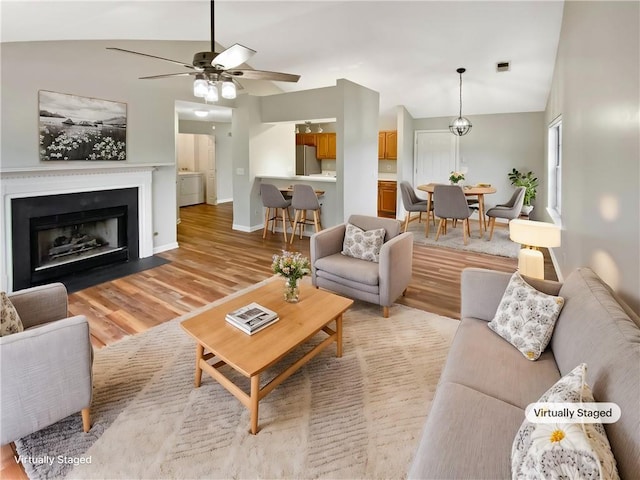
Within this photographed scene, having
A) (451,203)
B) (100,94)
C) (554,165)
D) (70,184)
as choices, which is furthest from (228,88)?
(554,165)

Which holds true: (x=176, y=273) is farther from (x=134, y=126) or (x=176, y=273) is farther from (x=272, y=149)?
(x=272, y=149)

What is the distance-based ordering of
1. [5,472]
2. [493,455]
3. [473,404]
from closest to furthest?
[493,455]
[473,404]
[5,472]

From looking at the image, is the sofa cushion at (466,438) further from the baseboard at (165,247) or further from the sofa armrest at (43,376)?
the baseboard at (165,247)

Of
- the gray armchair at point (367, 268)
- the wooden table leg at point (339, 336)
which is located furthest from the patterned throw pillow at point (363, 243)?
the wooden table leg at point (339, 336)

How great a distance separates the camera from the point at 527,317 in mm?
1919

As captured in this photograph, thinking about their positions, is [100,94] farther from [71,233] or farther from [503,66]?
[503,66]

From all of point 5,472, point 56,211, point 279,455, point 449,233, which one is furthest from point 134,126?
point 449,233

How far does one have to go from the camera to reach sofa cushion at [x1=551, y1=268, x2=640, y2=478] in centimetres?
107

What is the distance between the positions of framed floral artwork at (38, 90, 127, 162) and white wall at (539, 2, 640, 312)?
15.9 feet

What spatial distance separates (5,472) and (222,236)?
4.91 m

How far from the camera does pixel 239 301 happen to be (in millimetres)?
2545

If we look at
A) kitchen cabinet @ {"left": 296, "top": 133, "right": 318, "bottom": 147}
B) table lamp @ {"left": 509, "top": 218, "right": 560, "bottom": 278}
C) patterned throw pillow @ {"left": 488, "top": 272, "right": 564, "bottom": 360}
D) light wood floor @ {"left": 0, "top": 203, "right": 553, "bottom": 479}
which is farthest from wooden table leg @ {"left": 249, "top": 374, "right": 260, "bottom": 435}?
kitchen cabinet @ {"left": 296, "top": 133, "right": 318, "bottom": 147}

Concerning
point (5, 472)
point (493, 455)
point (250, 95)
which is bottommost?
point (5, 472)

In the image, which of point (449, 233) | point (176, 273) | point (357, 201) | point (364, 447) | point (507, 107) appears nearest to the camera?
point (364, 447)
